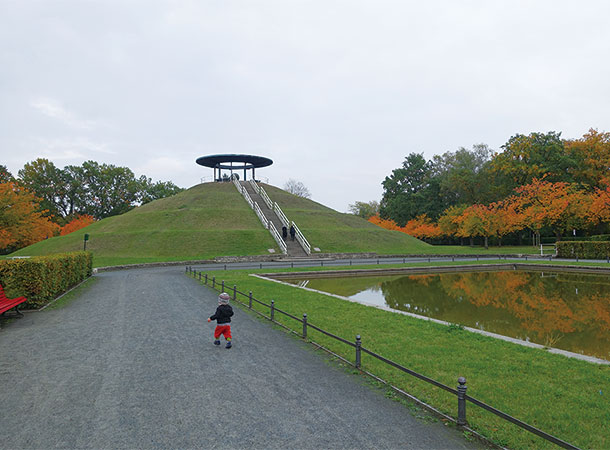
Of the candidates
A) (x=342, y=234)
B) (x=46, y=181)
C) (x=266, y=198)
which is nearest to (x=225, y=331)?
(x=342, y=234)

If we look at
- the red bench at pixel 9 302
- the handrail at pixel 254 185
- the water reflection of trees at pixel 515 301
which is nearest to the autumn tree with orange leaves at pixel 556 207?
the water reflection of trees at pixel 515 301

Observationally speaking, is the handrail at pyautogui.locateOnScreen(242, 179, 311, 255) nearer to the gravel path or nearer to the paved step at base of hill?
the paved step at base of hill

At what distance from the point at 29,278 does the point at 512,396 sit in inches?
640

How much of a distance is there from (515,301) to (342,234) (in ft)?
110

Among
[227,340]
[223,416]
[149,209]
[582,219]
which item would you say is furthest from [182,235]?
[582,219]

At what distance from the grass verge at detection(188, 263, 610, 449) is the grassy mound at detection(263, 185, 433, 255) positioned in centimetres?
3242

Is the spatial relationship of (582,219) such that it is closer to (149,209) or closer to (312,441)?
(312,441)

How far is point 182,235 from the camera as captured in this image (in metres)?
44.9

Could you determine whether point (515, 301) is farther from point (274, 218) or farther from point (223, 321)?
point (274, 218)

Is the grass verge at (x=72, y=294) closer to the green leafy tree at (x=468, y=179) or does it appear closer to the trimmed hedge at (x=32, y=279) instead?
the trimmed hedge at (x=32, y=279)

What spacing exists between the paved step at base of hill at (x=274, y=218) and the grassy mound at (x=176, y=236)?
1846 millimetres

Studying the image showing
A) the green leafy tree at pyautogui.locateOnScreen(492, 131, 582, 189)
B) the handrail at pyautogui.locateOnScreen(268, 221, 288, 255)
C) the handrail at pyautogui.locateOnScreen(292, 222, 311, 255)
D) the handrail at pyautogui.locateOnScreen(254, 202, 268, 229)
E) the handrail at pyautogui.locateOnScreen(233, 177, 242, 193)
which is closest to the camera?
the handrail at pyautogui.locateOnScreen(268, 221, 288, 255)

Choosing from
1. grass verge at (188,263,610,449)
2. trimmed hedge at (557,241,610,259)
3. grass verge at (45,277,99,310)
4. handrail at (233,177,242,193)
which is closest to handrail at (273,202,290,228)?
handrail at (233,177,242,193)

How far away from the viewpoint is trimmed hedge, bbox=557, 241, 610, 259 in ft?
111
